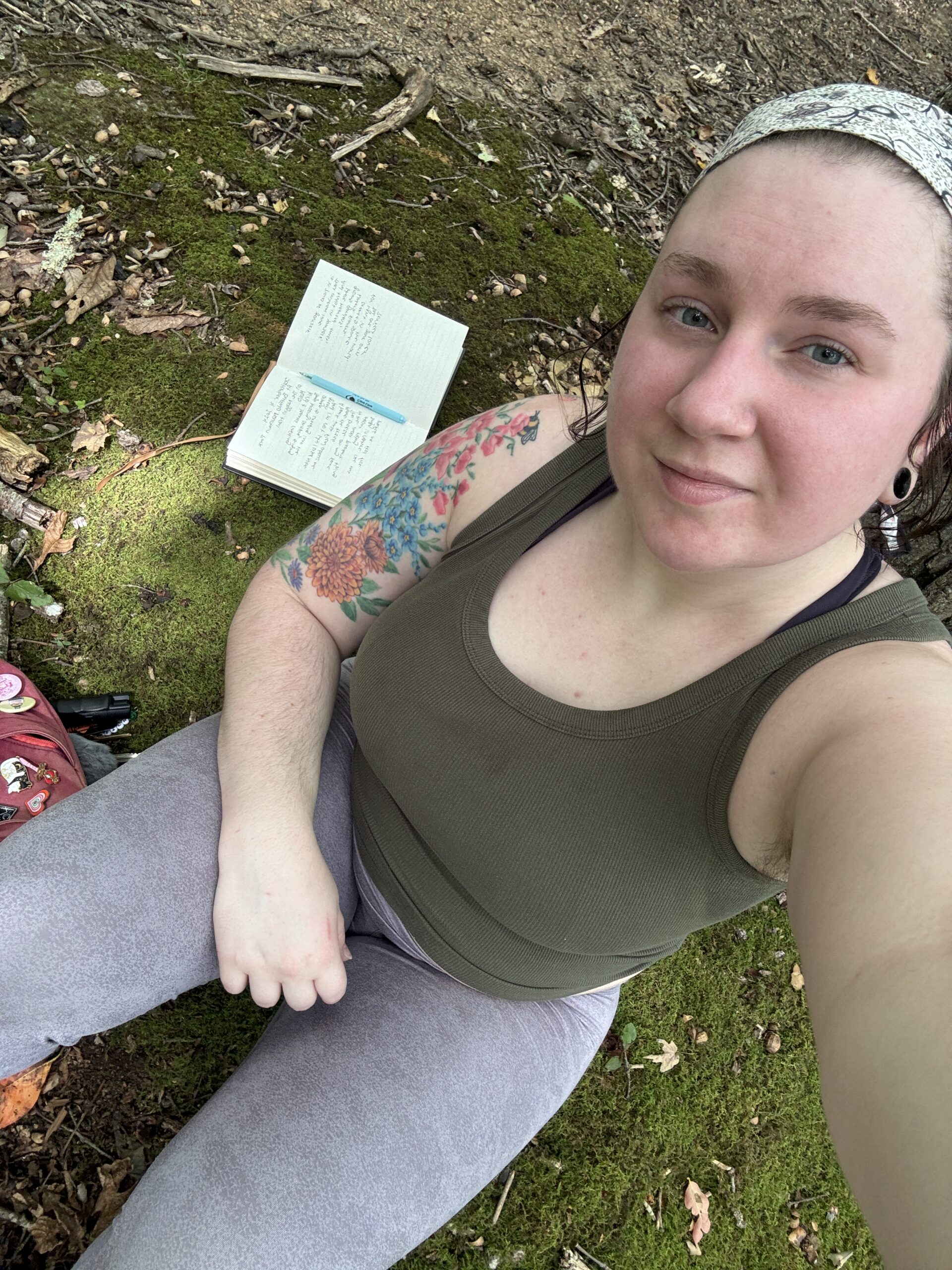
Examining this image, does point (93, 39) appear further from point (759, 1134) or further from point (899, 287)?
point (759, 1134)

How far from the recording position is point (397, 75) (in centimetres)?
389

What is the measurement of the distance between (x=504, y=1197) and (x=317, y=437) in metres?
2.58

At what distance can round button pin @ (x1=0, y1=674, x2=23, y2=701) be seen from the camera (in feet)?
7.95

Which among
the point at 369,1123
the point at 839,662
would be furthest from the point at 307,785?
the point at 839,662

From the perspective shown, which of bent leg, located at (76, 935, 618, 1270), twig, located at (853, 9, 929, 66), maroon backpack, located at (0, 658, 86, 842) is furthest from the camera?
twig, located at (853, 9, 929, 66)

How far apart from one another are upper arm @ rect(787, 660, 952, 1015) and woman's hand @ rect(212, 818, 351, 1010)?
3.58 ft

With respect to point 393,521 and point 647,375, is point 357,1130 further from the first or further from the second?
point 647,375

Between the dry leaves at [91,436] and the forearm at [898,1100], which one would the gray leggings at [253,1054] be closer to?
the forearm at [898,1100]

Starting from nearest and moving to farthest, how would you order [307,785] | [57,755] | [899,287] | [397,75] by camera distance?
[899,287], [307,785], [57,755], [397,75]

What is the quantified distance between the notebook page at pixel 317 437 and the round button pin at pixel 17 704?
1085 mm

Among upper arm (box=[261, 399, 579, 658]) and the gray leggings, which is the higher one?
upper arm (box=[261, 399, 579, 658])

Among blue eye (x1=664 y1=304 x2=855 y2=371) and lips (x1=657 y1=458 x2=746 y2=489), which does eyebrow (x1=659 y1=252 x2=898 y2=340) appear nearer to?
blue eye (x1=664 y1=304 x2=855 y2=371)

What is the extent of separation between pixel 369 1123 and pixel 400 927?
44 centimetres

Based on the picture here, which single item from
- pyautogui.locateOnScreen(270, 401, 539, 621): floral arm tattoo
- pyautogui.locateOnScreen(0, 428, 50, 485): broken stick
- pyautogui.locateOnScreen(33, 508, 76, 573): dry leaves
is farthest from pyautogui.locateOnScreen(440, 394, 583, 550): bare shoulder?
pyautogui.locateOnScreen(0, 428, 50, 485): broken stick
